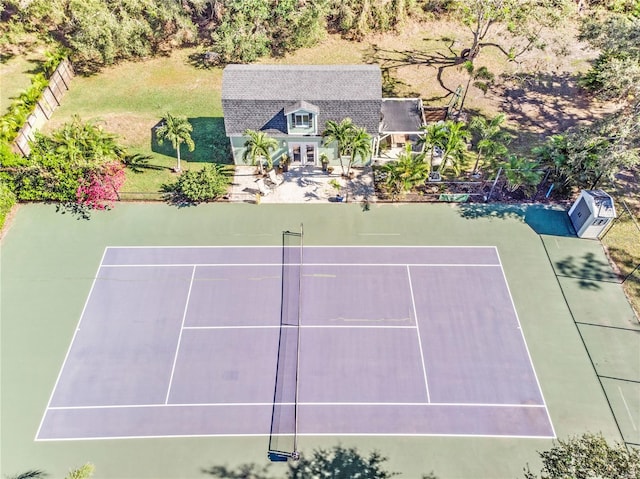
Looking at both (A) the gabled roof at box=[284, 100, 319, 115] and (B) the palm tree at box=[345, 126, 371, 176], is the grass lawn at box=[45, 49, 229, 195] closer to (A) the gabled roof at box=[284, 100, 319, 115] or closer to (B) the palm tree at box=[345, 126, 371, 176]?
(A) the gabled roof at box=[284, 100, 319, 115]

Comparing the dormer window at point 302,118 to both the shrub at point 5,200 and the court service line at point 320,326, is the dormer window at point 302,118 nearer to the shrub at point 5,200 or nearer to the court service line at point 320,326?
the court service line at point 320,326

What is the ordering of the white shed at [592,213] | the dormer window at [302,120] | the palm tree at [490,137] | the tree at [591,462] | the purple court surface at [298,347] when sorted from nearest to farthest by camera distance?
the tree at [591,462]
the purple court surface at [298,347]
the white shed at [592,213]
the palm tree at [490,137]
the dormer window at [302,120]

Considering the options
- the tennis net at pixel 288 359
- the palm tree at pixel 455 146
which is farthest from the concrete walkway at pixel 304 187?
the palm tree at pixel 455 146

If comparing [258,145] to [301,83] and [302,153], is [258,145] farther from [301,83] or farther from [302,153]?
[301,83]

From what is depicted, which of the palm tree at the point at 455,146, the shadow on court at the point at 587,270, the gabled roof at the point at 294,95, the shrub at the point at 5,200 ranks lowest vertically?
the shadow on court at the point at 587,270

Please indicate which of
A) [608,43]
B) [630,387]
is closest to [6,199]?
[630,387]

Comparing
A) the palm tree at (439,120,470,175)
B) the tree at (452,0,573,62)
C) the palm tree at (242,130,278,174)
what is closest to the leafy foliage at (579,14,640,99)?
the tree at (452,0,573,62)

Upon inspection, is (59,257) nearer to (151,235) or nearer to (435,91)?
(151,235)
